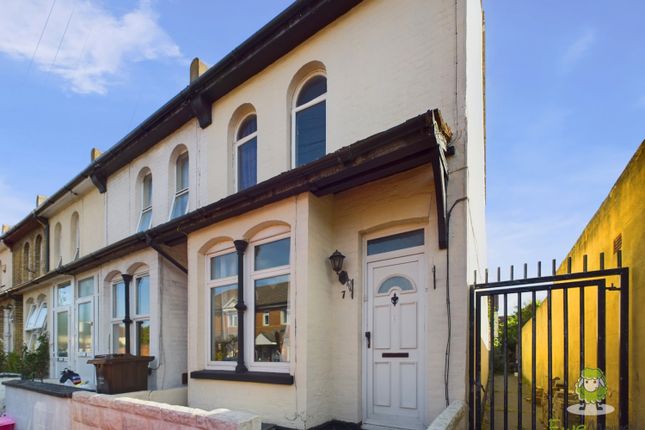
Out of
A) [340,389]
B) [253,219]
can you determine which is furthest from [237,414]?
[253,219]

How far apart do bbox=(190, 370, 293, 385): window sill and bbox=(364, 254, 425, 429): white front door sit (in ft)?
3.55

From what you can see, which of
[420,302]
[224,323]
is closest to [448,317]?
[420,302]

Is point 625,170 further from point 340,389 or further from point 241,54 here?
point 241,54

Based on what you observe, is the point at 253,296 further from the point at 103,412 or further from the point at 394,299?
the point at 103,412

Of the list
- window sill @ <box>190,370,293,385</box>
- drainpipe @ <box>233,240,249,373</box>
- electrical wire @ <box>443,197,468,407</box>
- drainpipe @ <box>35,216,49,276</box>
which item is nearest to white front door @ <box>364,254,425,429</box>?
electrical wire @ <box>443,197,468,407</box>

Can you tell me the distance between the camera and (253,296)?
6922 mm

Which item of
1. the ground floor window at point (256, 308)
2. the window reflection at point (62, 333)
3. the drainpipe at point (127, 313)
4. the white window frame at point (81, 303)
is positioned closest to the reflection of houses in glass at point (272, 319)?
the ground floor window at point (256, 308)

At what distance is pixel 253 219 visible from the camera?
6.82 metres

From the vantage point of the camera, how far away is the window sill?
Result: 5.88 meters

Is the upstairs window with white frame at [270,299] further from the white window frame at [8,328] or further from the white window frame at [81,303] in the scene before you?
the white window frame at [8,328]

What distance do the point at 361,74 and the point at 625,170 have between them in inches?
136

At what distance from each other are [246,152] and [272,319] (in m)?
3.40

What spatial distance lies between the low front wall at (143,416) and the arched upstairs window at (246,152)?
416 cm

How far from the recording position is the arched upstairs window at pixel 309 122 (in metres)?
7.21
